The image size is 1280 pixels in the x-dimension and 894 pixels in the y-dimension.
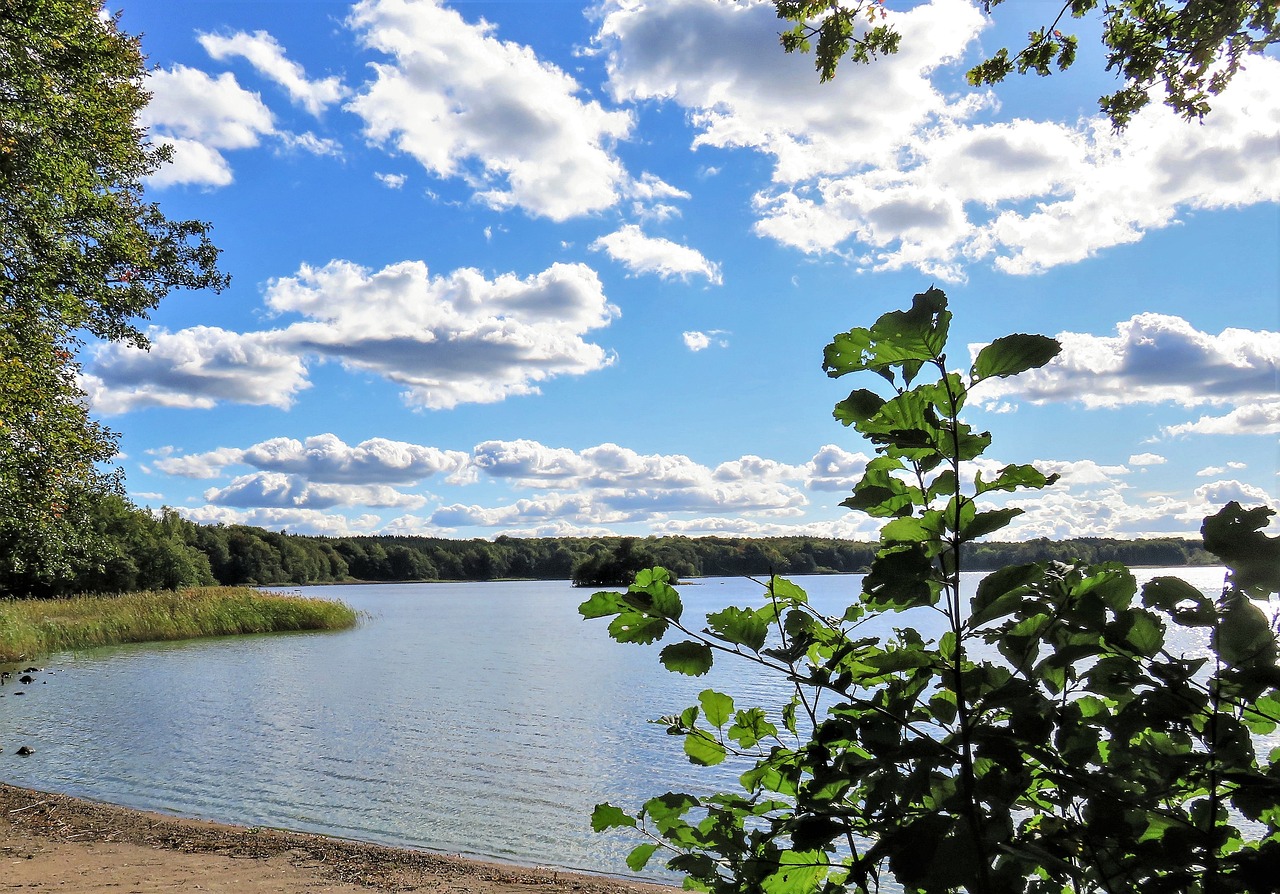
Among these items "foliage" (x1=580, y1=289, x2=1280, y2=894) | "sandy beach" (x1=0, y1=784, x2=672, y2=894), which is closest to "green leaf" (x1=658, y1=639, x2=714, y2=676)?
"foliage" (x1=580, y1=289, x2=1280, y2=894)

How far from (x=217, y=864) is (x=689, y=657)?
7793 millimetres

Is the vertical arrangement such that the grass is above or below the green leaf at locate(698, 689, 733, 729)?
below

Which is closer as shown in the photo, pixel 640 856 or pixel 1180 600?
pixel 1180 600

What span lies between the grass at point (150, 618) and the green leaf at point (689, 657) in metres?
30.2

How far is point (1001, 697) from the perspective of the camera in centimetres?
100

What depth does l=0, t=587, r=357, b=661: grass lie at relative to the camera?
90.6 feet

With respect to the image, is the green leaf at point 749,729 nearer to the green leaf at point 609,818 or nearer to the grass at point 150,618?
the green leaf at point 609,818

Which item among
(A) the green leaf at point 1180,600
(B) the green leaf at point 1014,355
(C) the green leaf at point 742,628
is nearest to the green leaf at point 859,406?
(B) the green leaf at point 1014,355

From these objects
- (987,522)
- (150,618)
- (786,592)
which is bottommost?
(150,618)

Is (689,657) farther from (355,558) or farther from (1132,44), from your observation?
(355,558)

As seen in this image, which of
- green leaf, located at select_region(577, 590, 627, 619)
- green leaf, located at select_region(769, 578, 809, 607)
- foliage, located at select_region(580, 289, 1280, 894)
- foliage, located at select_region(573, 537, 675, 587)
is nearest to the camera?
foliage, located at select_region(580, 289, 1280, 894)

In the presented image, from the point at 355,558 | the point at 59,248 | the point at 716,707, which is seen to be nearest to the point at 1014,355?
the point at 716,707

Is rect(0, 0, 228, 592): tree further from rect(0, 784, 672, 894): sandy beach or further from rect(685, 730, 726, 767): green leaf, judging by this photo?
rect(685, 730, 726, 767): green leaf

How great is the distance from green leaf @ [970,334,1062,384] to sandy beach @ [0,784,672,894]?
708 centimetres
